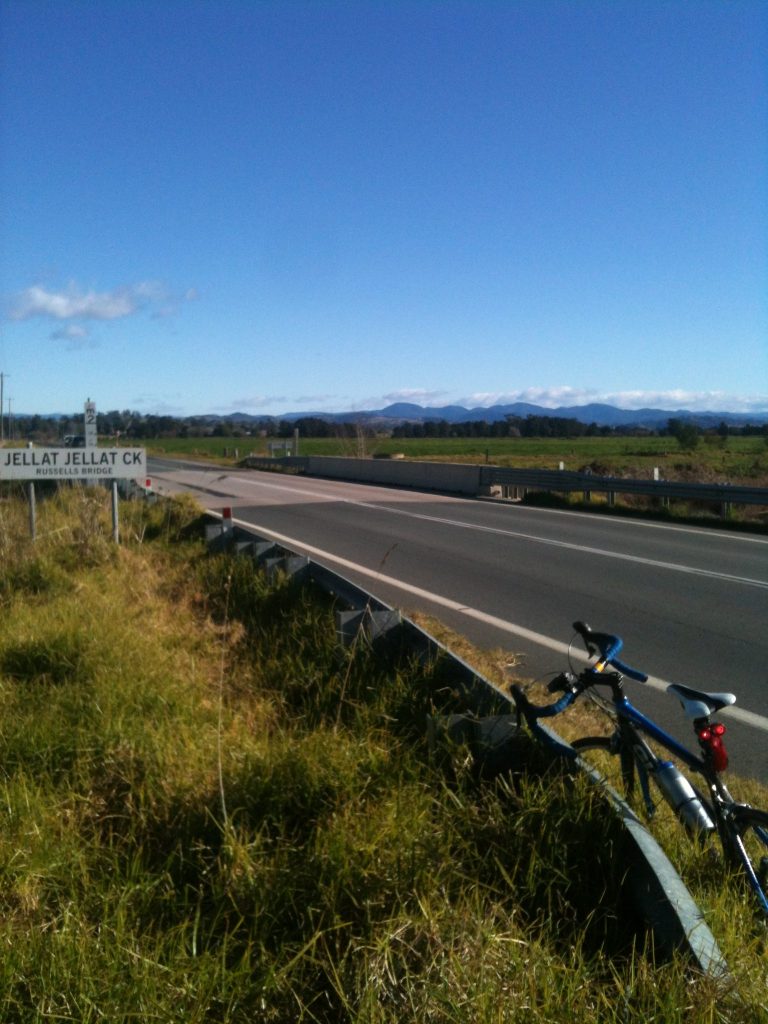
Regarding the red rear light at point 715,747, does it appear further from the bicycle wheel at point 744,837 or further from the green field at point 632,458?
the green field at point 632,458

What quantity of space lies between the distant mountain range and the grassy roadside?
1686cm

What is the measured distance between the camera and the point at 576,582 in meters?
11.5

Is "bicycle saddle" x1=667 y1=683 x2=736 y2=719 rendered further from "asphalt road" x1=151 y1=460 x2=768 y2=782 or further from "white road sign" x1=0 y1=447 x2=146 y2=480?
"white road sign" x1=0 y1=447 x2=146 y2=480

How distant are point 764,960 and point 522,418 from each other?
281 feet

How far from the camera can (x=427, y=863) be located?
338 cm

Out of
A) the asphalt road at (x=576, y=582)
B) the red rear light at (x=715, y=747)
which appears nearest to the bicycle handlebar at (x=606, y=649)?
the red rear light at (x=715, y=747)

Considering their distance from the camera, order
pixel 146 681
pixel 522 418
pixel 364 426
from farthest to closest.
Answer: pixel 522 418 → pixel 364 426 → pixel 146 681

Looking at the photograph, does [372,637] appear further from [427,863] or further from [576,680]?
[427,863]

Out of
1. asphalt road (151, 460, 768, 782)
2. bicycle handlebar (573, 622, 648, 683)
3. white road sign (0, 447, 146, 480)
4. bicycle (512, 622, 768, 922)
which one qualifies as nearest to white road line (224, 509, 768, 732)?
asphalt road (151, 460, 768, 782)

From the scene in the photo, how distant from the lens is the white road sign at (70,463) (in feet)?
40.3

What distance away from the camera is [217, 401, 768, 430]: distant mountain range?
1778 inches

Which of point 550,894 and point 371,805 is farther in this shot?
point 371,805

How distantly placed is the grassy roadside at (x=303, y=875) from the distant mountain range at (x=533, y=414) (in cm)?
→ 1686

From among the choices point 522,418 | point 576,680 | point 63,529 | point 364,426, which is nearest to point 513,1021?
point 576,680
